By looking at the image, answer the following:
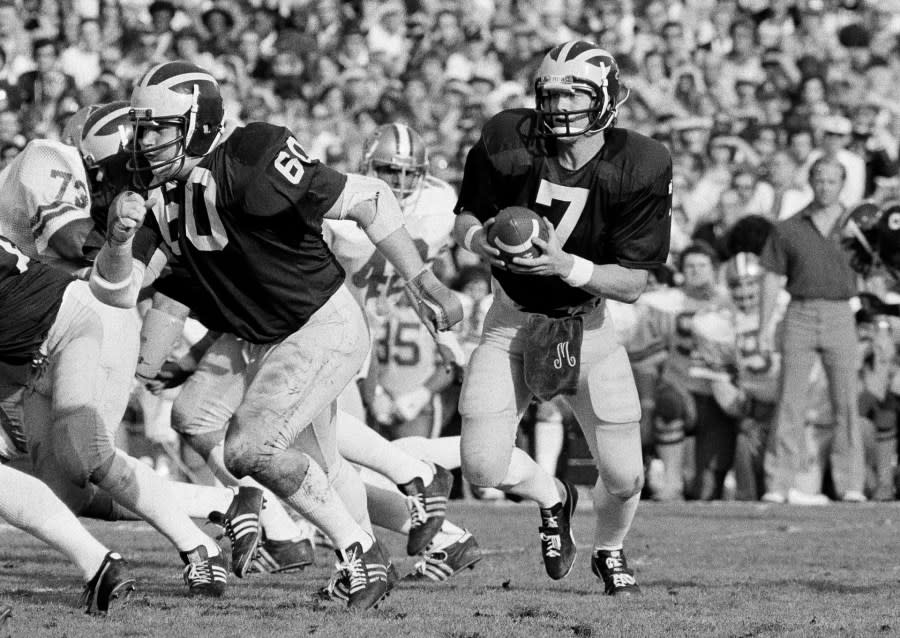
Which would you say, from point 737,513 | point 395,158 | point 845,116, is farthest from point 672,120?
point 395,158

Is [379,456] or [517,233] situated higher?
[517,233]

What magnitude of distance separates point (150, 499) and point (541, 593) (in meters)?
1.35

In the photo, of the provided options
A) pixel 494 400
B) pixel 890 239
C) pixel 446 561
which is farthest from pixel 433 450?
pixel 890 239

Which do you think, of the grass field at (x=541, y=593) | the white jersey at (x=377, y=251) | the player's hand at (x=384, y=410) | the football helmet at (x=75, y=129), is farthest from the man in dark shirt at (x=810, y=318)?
the football helmet at (x=75, y=129)

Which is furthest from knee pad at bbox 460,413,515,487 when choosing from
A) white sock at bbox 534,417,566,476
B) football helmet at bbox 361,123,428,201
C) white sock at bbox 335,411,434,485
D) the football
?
white sock at bbox 534,417,566,476

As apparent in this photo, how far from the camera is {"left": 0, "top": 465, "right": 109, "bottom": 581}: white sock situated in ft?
16.3

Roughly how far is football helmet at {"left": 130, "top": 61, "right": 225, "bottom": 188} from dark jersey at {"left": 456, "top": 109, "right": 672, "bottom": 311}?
88 centimetres

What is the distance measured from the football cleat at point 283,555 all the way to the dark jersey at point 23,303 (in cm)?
136

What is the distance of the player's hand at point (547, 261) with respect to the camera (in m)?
5.25

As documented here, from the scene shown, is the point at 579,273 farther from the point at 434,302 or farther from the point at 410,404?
the point at 410,404

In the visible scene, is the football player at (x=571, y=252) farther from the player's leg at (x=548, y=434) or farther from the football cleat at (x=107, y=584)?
the player's leg at (x=548, y=434)

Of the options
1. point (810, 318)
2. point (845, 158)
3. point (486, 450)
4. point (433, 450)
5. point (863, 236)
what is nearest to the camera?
point (486, 450)

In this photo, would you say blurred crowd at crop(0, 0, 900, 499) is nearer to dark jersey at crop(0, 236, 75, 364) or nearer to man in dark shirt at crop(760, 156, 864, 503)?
man in dark shirt at crop(760, 156, 864, 503)

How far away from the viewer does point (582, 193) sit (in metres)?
5.50
